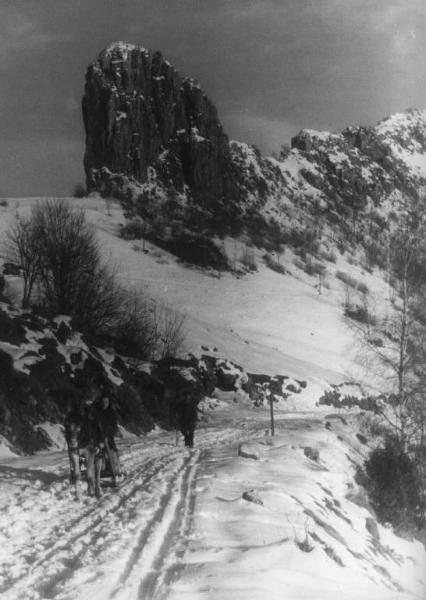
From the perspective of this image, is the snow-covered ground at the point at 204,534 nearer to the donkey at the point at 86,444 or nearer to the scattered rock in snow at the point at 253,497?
the scattered rock in snow at the point at 253,497

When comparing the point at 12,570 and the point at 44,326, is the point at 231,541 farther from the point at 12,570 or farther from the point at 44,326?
the point at 44,326

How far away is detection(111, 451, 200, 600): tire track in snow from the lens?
519 cm

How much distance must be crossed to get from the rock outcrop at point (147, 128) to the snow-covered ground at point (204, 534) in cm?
9043

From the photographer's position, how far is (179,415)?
17156 mm

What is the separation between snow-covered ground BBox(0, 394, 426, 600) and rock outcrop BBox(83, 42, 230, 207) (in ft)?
297

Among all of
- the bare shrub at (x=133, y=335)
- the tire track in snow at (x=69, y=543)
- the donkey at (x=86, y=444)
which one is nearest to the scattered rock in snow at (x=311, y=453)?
the tire track in snow at (x=69, y=543)

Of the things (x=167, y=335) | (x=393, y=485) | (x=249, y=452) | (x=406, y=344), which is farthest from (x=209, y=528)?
(x=167, y=335)

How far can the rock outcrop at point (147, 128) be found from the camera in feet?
331

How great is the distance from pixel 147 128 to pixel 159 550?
10472 cm

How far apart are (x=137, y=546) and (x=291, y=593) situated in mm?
1984

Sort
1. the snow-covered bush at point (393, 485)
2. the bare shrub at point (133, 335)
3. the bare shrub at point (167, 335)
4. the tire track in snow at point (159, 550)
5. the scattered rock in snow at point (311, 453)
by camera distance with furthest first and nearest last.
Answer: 1. the bare shrub at point (167, 335)
2. the bare shrub at point (133, 335)
3. the scattered rock in snow at point (311, 453)
4. the snow-covered bush at point (393, 485)
5. the tire track in snow at point (159, 550)

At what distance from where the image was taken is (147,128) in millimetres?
104500

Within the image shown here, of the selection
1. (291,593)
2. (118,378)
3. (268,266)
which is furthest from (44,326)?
(268,266)

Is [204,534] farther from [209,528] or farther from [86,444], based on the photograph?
[86,444]
